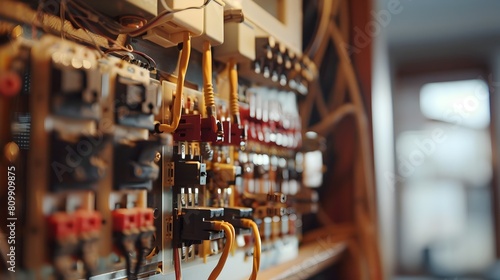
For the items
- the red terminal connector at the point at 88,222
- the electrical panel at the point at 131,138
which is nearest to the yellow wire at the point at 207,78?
the electrical panel at the point at 131,138

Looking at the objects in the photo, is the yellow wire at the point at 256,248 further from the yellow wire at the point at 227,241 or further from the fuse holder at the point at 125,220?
the fuse holder at the point at 125,220

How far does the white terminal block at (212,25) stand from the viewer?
806 millimetres

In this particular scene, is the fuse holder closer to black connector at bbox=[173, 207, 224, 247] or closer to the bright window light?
black connector at bbox=[173, 207, 224, 247]

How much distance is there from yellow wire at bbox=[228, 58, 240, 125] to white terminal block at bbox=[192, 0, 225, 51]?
12 cm

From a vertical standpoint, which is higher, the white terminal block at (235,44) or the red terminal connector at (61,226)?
the white terminal block at (235,44)

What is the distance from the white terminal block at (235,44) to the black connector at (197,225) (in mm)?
362

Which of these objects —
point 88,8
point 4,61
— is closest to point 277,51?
point 88,8

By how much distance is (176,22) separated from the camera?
2.36ft

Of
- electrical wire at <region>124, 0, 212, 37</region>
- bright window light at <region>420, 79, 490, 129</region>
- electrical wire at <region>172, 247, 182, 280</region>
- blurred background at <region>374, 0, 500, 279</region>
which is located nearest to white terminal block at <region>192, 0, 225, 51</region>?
electrical wire at <region>124, 0, 212, 37</region>

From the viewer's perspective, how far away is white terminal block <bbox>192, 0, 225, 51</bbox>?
0.81 metres

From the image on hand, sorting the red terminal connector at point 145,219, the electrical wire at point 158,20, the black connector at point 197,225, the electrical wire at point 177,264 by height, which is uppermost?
the electrical wire at point 158,20

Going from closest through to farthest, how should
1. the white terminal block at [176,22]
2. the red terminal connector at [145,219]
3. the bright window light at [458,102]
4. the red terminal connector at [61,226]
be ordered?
1. the red terminal connector at [61,226]
2. the red terminal connector at [145,219]
3. the white terminal block at [176,22]
4. the bright window light at [458,102]

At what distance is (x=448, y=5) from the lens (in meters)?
2.61

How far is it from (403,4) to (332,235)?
1.63 meters
